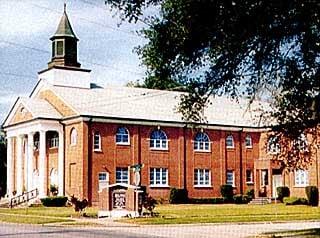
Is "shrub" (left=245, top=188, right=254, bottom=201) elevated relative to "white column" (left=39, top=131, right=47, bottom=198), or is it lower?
lower

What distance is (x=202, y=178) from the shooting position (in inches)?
2387

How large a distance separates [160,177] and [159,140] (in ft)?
9.91

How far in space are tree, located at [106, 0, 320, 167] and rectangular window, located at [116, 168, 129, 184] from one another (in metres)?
38.0

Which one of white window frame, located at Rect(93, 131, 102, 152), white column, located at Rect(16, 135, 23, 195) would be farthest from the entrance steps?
white column, located at Rect(16, 135, 23, 195)

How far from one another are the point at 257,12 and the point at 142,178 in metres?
42.9

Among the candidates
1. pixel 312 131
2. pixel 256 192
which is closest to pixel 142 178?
pixel 256 192

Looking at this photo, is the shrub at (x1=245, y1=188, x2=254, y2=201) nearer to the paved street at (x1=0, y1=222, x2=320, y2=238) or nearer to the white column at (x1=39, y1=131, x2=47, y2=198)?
the white column at (x1=39, y1=131, x2=47, y2=198)

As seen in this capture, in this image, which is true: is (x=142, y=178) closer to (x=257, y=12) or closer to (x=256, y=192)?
(x=256, y=192)

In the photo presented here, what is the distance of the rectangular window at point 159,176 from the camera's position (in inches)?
2277

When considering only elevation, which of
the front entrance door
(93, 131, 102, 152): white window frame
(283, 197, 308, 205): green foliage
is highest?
(93, 131, 102, 152): white window frame

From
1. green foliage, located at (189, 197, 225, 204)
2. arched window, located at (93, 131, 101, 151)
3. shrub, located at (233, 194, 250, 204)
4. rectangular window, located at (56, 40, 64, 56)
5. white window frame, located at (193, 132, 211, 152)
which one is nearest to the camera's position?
arched window, located at (93, 131, 101, 151)

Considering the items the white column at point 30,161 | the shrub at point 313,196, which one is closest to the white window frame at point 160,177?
the white column at point 30,161

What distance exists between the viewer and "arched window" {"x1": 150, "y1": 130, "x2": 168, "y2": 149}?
5800 centimetres

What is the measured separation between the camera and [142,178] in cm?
5675
